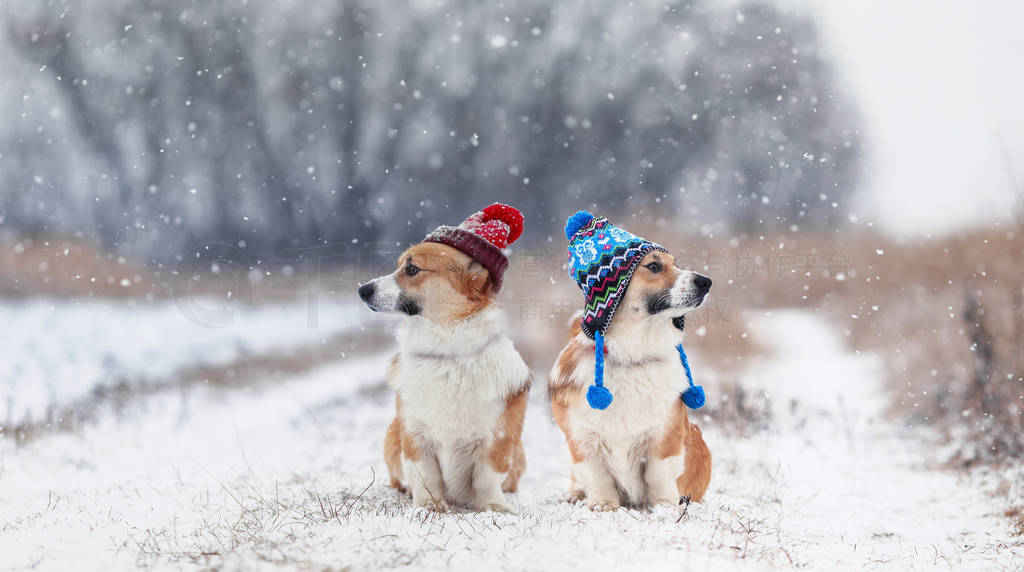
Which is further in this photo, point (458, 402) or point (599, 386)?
point (458, 402)

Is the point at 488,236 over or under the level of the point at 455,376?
over

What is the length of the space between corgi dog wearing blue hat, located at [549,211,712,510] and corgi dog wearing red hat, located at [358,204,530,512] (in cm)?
44

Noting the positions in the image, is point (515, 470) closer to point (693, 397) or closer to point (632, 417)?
point (632, 417)

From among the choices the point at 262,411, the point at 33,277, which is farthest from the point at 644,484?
the point at 33,277

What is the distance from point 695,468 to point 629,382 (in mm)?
824

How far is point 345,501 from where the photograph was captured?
4074 mm

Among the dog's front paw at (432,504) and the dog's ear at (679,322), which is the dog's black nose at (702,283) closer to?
the dog's ear at (679,322)

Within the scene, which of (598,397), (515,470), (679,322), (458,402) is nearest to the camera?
(598,397)

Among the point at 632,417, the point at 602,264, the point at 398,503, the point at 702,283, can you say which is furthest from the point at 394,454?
the point at 702,283

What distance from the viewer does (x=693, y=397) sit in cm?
408

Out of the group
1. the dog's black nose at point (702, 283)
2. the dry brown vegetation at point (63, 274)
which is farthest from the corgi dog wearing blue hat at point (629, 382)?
the dry brown vegetation at point (63, 274)

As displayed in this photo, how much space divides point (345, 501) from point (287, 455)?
259 centimetres

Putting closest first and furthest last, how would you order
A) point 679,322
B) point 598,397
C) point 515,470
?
point 598,397 → point 679,322 → point 515,470

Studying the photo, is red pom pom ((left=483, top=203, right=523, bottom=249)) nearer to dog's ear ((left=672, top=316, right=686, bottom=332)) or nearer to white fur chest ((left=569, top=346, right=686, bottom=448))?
white fur chest ((left=569, top=346, right=686, bottom=448))
